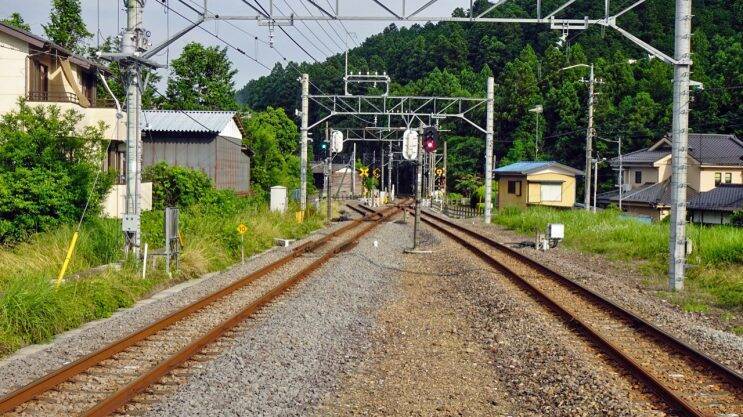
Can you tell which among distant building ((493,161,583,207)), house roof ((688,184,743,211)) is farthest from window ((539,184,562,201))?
house roof ((688,184,743,211))

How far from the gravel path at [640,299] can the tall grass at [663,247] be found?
527 millimetres

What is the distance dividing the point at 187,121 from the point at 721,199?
27.7 m

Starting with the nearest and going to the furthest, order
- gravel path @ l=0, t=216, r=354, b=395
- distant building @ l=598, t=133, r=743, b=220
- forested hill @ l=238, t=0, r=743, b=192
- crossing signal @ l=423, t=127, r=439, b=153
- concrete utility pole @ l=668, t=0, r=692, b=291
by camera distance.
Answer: gravel path @ l=0, t=216, r=354, b=395, concrete utility pole @ l=668, t=0, r=692, b=291, crossing signal @ l=423, t=127, r=439, b=153, distant building @ l=598, t=133, r=743, b=220, forested hill @ l=238, t=0, r=743, b=192

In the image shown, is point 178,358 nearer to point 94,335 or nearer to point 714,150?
point 94,335

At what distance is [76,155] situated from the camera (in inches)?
744

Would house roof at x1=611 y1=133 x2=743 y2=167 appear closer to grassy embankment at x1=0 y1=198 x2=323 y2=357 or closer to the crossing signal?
the crossing signal

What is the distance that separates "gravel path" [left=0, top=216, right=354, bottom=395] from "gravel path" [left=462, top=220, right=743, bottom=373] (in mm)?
6764

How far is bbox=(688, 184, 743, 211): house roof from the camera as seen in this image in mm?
40750

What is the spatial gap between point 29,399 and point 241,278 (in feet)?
29.0

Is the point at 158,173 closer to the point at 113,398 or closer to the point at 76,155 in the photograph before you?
the point at 76,155

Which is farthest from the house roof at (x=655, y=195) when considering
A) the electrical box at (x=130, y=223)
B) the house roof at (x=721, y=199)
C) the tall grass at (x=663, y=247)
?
the electrical box at (x=130, y=223)

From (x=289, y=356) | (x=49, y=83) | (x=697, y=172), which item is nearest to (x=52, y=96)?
(x=49, y=83)

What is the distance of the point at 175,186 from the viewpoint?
25.4m

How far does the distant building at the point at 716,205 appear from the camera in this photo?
4088cm
